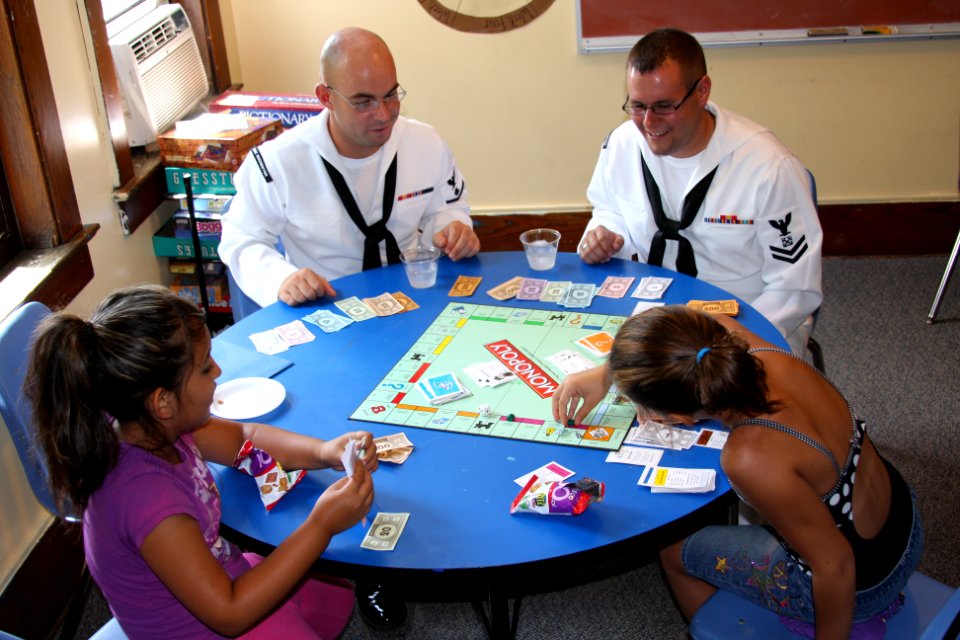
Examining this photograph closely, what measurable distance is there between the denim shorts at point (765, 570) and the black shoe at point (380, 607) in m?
0.89

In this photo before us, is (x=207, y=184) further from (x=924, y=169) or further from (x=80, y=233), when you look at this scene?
(x=924, y=169)

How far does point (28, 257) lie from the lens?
2.64m

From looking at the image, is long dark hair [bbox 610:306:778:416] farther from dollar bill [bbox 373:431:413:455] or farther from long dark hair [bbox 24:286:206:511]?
long dark hair [bbox 24:286:206:511]

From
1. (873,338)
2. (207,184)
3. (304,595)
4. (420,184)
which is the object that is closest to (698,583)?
(304,595)

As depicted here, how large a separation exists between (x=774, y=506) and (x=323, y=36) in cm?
361

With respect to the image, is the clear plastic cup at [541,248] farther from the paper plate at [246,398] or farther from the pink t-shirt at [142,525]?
the pink t-shirt at [142,525]

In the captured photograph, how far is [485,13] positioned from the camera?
14.0ft

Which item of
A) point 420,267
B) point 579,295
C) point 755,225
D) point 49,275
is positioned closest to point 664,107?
point 755,225

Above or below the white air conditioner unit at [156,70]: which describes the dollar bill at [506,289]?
below

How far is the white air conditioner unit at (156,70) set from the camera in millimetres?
3566

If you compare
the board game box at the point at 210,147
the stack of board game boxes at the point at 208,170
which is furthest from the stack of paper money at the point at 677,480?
the board game box at the point at 210,147

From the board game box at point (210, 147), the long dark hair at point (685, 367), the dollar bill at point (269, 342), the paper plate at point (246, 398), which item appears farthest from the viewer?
the board game box at point (210, 147)

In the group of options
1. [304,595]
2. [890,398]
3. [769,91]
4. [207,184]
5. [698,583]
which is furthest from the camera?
[769,91]

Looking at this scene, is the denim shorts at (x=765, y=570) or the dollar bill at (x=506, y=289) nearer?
the denim shorts at (x=765, y=570)
